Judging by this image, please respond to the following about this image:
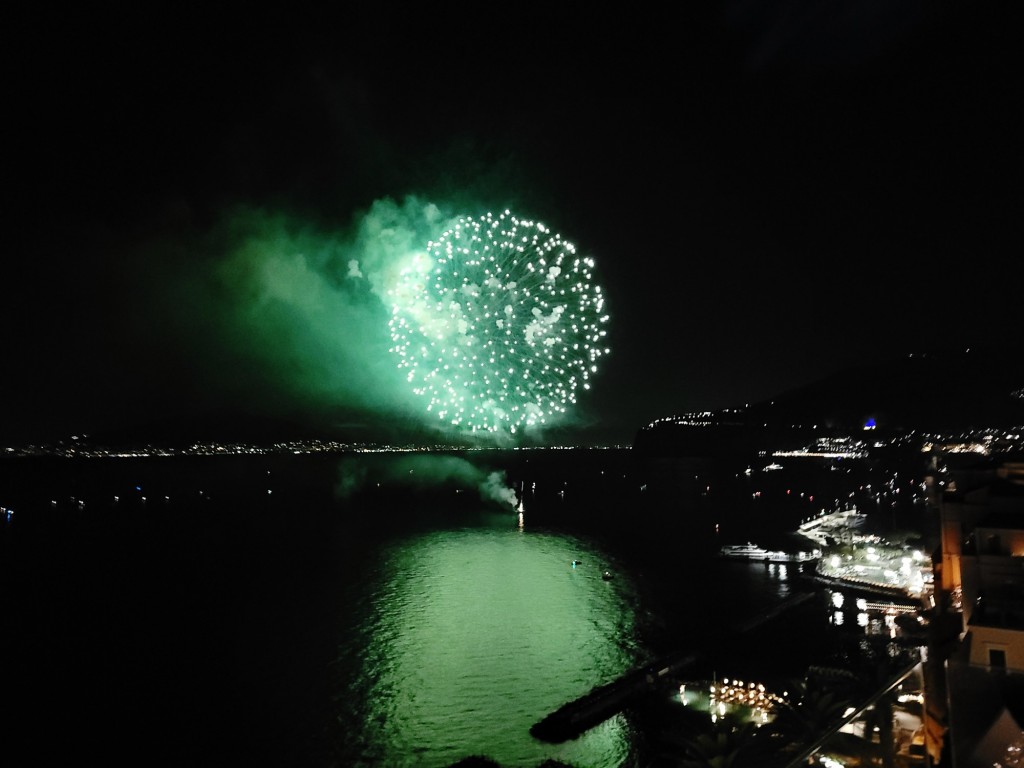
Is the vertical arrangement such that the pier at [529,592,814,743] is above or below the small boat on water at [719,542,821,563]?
below

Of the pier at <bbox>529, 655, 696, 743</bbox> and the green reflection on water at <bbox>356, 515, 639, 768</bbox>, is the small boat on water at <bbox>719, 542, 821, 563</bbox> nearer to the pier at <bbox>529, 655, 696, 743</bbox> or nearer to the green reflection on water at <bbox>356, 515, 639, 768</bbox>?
the green reflection on water at <bbox>356, 515, 639, 768</bbox>

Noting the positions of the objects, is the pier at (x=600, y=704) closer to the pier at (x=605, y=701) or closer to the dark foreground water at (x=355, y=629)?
the pier at (x=605, y=701)

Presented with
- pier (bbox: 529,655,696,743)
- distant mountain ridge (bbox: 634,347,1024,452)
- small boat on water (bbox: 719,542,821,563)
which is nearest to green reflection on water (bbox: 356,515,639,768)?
pier (bbox: 529,655,696,743)

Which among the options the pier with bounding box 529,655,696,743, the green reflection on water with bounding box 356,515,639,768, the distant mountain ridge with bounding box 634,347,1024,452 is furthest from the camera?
the distant mountain ridge with bounding box 634,347,1024,452

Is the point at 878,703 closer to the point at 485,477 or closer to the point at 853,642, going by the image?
the point at 853,642

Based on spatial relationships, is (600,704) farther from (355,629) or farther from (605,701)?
(355,629)

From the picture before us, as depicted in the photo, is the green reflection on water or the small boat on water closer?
the green reflection on water

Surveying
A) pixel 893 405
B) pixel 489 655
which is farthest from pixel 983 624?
pixel 893 405
